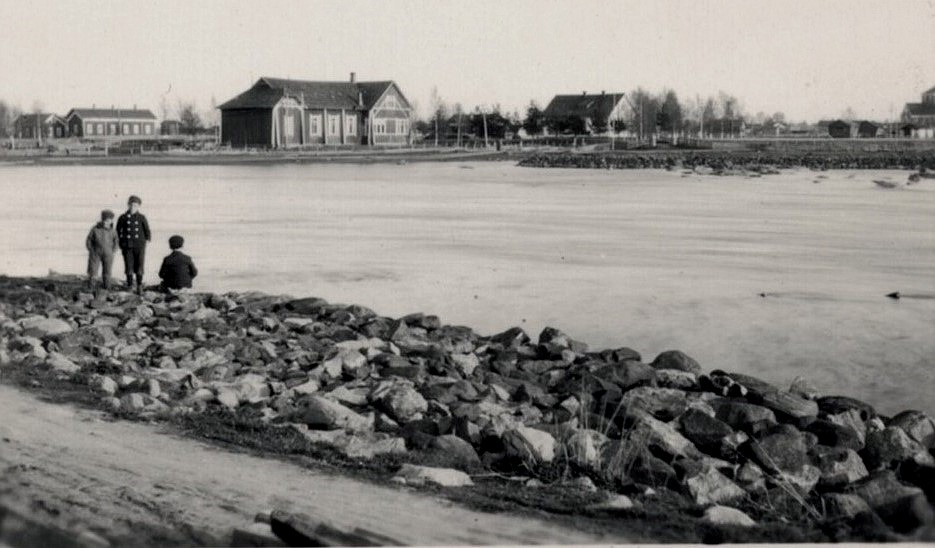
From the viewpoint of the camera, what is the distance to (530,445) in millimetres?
8633

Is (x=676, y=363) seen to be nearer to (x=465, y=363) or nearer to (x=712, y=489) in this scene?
(x=465, y=363)

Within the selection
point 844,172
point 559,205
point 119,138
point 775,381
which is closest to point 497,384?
point 775,381

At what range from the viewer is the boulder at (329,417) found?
9594 millimetres

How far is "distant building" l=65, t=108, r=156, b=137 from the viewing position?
343ft

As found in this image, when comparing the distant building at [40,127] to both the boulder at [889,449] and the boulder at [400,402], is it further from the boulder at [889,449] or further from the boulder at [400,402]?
the boulder at [889,449]

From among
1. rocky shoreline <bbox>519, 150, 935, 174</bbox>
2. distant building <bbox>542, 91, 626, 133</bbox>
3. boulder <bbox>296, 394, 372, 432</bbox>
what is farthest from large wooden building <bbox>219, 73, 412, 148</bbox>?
boulder <bbox>296, 394, 372, 432</bbox>

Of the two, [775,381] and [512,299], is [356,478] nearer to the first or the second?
[775,381]

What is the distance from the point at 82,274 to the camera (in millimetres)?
20984

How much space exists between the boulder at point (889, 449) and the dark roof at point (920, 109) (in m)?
83.1

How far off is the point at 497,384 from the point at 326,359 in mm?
2188

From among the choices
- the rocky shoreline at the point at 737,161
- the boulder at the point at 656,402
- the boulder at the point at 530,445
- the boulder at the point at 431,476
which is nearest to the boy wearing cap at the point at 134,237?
the boulder at the point at 656,402

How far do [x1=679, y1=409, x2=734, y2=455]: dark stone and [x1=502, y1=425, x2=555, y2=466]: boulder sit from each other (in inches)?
66.4

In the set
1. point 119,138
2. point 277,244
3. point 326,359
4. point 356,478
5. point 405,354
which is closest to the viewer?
point 356,478

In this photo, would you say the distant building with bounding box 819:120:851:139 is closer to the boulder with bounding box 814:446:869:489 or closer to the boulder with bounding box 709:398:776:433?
the boulder with bounding box 709:398:776:433
